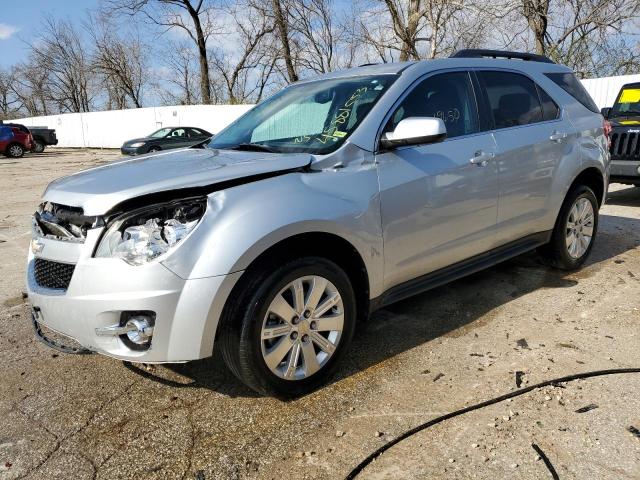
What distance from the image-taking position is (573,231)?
4.61 metres

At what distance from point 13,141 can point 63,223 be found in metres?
27.4

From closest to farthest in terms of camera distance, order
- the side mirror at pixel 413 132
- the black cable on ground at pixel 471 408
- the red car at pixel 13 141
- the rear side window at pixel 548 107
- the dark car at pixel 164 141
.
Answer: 1. the black cable on ground at pixel 471 408
2. the side mirror at pixel 413 132
3. the rear side window at pixel 548 107
4. the dark car at pixel 164 141
5. the red car at pixel 13 141

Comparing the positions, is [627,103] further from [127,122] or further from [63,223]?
[127,122]

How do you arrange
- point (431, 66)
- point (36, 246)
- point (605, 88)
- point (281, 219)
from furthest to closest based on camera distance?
point (605, 88)
point (431, 66)
point (36, 246)
point (281, 219)

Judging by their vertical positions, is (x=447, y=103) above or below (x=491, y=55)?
below

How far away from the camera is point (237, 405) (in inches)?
107

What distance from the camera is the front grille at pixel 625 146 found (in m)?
7.78

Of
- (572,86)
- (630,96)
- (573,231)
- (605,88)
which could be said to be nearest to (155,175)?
(573,231)

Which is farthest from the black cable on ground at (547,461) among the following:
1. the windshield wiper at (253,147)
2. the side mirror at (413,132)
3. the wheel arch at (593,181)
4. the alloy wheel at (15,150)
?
the alloy wheel at (15,150)

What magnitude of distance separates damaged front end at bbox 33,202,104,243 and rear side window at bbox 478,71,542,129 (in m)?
2.84

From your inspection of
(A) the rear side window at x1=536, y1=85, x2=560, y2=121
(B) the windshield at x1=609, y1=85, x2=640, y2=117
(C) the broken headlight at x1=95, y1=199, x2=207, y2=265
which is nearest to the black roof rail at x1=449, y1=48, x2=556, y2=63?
(A) the rear side window at x1=536, y1=85, x2=560, y2=121

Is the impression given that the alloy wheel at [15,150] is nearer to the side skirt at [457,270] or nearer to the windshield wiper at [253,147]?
the windshield wiper at [253,147]

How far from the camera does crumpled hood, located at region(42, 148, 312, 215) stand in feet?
7.86

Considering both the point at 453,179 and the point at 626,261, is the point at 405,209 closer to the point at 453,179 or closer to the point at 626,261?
the point at 453,179
